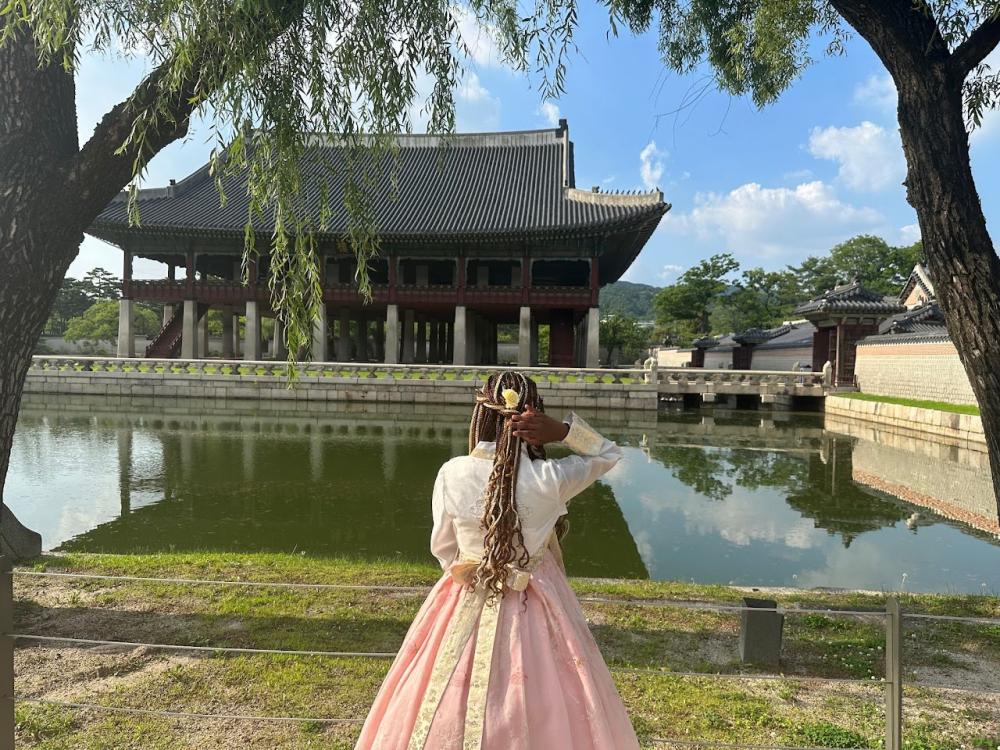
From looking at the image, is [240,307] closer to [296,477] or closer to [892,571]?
[296,477]

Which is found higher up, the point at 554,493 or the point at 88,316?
the point at 88,316

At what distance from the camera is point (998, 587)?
529 cm

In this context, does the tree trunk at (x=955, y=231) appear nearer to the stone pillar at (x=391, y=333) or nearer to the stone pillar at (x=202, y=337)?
the stone pillar at (x=391, y=333)

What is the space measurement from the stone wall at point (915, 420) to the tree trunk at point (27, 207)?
14.0 meters

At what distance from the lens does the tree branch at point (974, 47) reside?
2.88m

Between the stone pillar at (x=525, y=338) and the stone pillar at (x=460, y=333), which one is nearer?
the stone pillar at (x=525, y=338)

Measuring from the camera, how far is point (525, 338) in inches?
843

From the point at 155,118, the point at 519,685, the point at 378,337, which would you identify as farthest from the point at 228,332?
the point at 519,685

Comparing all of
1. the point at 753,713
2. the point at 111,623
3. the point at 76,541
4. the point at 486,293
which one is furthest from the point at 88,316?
the point at 753,713

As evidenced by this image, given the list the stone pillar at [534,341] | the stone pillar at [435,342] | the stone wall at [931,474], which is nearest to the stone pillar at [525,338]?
the stone pillar at [534,341]

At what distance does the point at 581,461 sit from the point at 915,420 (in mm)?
15699

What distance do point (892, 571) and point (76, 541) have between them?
25.3ft

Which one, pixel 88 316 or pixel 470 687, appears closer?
pixel 470 687

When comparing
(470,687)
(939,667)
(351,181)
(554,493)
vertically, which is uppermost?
(351,181)
